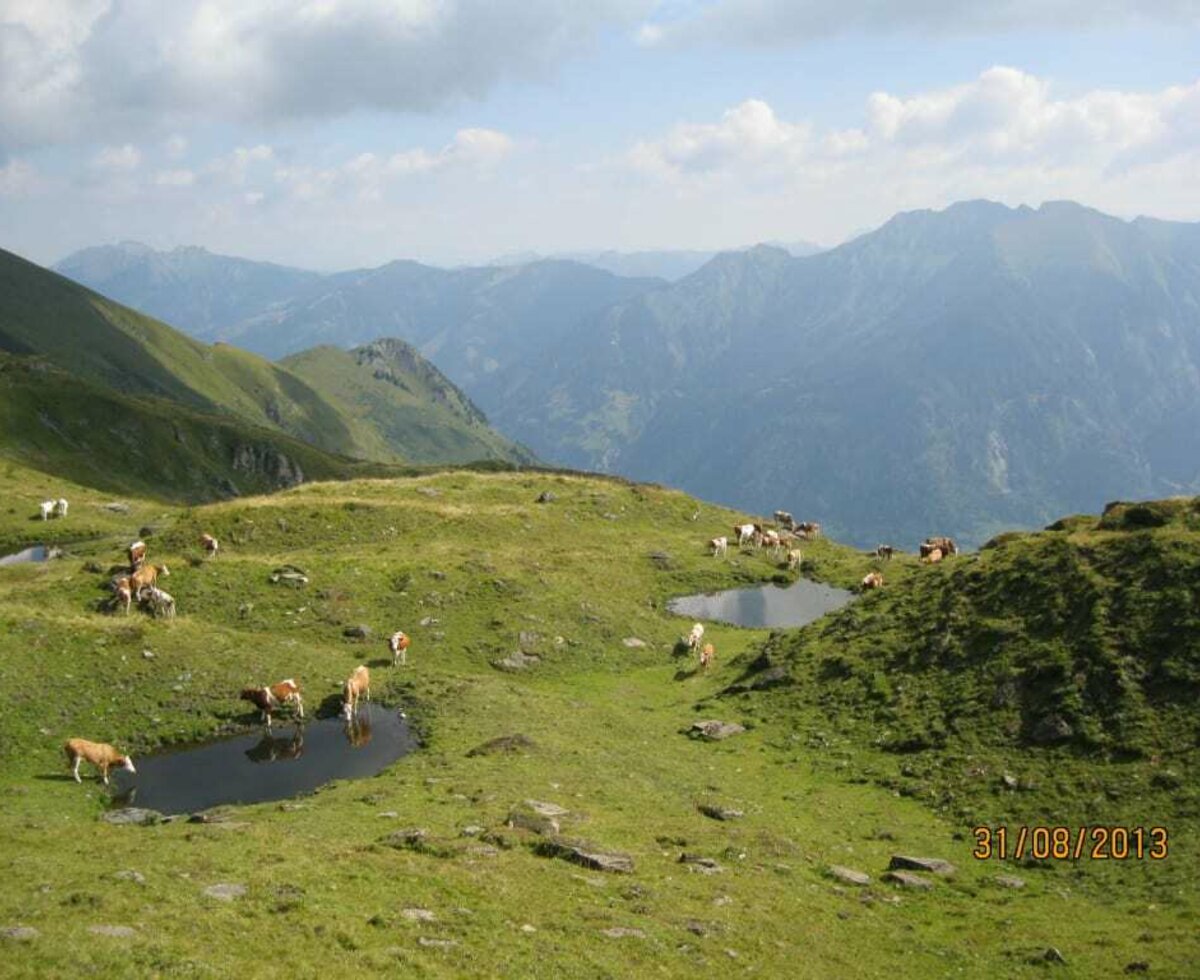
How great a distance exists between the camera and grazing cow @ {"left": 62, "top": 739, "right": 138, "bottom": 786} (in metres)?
31.3

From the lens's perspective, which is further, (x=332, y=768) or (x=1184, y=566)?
→ (x=1184, y=566)

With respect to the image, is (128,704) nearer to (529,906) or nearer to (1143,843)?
(529,906)

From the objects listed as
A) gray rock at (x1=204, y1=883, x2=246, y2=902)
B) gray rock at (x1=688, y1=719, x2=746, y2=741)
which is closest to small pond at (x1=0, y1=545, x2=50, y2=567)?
gray rock at (x1=688, y1=719, x2=746, y2=741)

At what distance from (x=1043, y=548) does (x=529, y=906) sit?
109 ft

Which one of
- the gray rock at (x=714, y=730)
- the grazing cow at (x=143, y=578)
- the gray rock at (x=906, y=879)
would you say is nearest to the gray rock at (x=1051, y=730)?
the gray rock at (x=906, y=879)

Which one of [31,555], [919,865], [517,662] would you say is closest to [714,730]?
[517,662]

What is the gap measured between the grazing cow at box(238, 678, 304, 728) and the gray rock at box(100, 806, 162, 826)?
9.13 metres

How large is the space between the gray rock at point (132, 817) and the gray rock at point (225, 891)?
951 centimetres

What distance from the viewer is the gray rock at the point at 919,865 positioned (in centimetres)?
2588

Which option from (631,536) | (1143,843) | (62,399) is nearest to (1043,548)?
(1143,843)

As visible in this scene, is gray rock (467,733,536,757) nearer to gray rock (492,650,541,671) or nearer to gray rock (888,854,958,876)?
gray rock (492,650,541,671)

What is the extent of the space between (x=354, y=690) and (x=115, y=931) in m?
23.4

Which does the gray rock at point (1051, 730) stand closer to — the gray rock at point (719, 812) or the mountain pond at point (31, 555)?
the gray rock at point (719, 812)

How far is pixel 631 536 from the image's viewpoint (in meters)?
79.8
